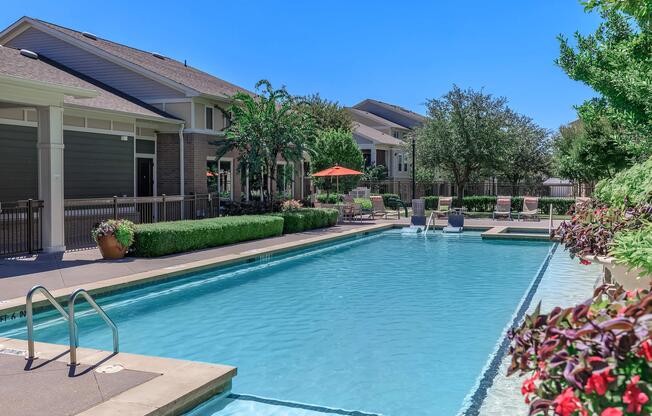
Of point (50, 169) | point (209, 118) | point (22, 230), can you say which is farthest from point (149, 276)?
point (209, 118)

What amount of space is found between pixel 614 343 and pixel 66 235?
1479cm

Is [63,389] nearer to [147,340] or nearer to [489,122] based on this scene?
[147,340]

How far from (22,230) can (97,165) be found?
4823 mm

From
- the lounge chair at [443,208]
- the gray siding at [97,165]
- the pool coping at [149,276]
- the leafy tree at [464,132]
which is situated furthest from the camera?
the leafy tree at [464,132]

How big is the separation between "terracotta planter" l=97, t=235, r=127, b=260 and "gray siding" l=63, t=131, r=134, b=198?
569 cm

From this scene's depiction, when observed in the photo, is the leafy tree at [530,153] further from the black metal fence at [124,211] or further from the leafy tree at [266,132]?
the black metal fence at [124,211]

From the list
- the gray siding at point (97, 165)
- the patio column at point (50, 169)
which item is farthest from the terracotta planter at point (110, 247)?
the gray siding at point (97, 165)

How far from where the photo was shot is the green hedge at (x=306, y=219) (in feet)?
61.1

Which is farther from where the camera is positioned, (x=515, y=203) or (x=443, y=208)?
(x=515, y=203)

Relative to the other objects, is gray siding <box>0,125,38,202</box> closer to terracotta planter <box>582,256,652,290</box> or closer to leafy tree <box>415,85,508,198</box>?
terracotta planter <box>582,256,652,290</box>

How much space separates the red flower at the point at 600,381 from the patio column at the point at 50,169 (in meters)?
12.5

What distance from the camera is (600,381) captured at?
1811mm

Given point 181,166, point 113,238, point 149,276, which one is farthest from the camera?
point 181,166

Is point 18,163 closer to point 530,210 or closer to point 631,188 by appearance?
point 631,188
